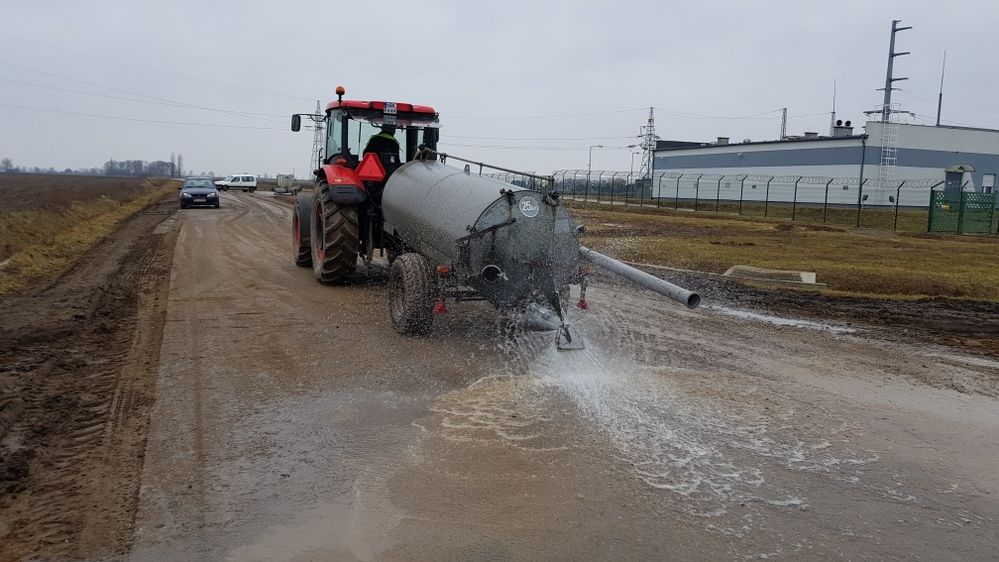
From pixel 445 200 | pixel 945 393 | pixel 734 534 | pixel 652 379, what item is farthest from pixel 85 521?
pixel 945 393

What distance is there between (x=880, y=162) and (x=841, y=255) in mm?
30210

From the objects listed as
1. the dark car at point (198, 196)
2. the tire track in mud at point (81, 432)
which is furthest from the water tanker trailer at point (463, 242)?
the dark car at point (198, 196)

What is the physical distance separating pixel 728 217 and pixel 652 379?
30.9m

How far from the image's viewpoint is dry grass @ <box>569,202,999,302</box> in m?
13.0

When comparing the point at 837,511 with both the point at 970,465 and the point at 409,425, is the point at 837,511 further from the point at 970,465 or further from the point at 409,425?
the point at 409,425

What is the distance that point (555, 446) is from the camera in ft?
17.3

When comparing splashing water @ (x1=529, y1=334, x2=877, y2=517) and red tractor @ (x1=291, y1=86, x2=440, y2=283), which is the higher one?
red tractor @ (x1=291, y1=86, x2=440, y2=283)

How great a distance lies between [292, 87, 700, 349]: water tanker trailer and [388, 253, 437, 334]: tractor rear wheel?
10mm

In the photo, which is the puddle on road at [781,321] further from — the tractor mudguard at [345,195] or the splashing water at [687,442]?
the tractor mudguard at [345,195]

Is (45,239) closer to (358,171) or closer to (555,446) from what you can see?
(358,171)

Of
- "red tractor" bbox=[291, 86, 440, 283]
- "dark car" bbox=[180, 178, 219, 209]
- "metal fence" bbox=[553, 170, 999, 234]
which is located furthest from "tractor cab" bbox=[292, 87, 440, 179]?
"metal fence" bbox=[553, 170, 999, 234]

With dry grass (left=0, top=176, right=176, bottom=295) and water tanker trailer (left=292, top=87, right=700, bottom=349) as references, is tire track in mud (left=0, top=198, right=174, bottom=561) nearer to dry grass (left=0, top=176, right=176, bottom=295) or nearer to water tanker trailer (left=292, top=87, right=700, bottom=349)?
water tanker trailer (left=292, top=87, right=700, bottom=349)

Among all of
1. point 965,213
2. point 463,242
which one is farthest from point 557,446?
point 965,213

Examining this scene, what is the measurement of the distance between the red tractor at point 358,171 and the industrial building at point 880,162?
108ft
